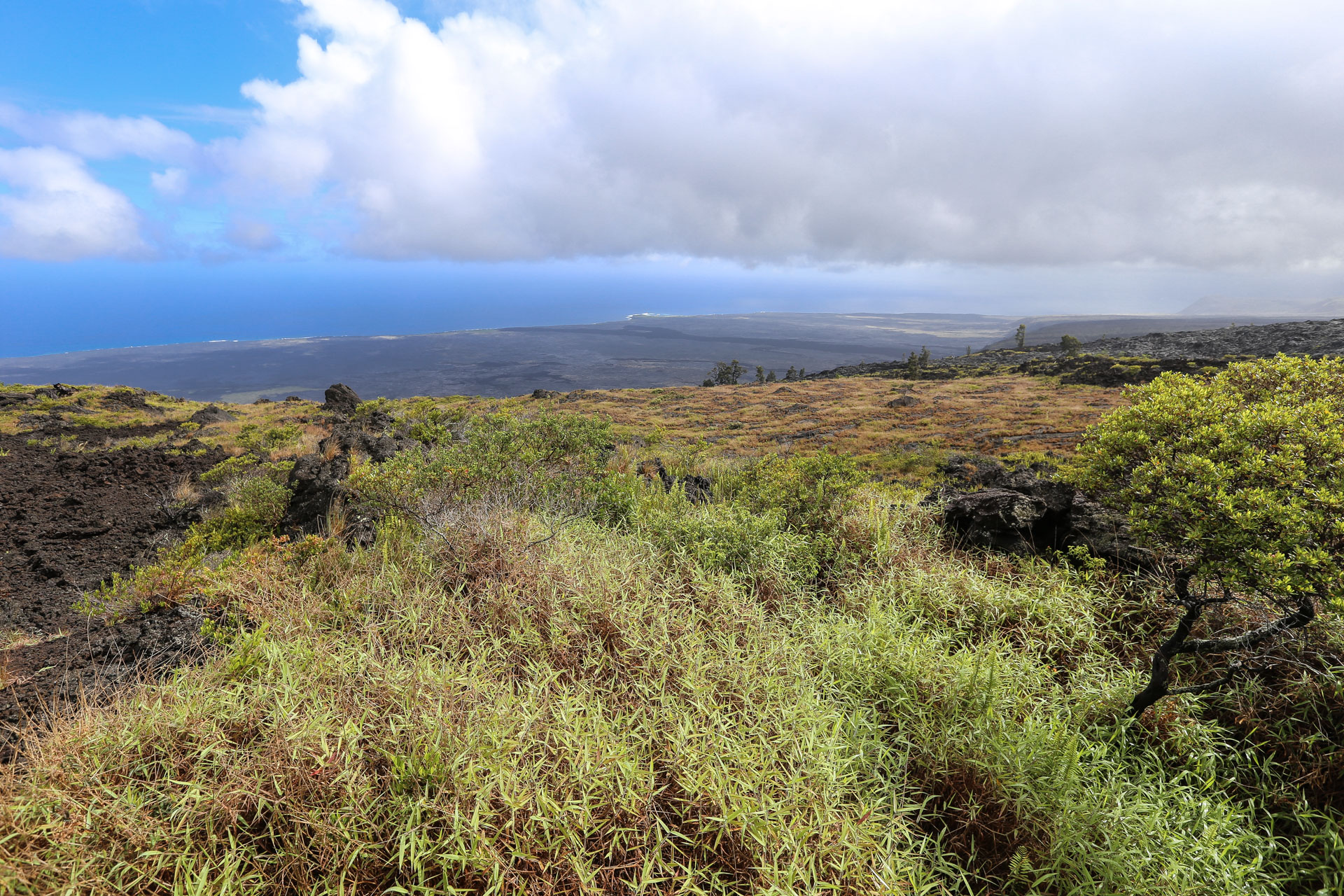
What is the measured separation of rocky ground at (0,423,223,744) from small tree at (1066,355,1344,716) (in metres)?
7.35

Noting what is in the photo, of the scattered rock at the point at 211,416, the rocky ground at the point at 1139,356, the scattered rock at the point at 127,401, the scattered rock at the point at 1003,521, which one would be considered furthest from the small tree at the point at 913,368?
the scattered rock at the point at 127,401

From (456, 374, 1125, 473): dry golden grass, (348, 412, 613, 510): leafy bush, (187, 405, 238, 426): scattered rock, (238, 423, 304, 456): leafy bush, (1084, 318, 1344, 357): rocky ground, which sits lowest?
(456, 374, 1125, 473): dry golden grass

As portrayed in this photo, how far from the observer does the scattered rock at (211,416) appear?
27.2m

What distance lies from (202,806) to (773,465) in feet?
23.6

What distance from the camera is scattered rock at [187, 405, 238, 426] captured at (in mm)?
27188

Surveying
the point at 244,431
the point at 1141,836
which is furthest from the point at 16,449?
the point at 1141,836

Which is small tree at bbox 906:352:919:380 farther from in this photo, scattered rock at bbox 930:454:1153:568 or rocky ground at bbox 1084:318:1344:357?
scattered rock at bbox 930:454:1153:568

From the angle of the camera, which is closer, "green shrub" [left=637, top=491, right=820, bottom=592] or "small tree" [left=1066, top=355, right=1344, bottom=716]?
"small tree" [left=1066, top=355, right=1344, bottom=716]

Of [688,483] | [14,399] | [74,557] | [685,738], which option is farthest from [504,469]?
[14,399]

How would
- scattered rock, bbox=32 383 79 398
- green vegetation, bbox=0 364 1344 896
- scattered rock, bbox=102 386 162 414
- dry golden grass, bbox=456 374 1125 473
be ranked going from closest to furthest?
green vegetation, bbox=0 364 1344 896
dry golden grass, bbox=456 374 1125 473
scattered rock, bbox=102 386 162 414
scattered rock, bbox=32 383 79 398

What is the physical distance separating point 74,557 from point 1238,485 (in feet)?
47.3

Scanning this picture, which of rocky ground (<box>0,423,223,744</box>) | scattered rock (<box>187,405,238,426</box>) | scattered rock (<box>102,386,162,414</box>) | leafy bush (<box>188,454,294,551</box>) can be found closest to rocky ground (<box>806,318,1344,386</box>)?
leafy bush (<box>188,454,294,551</box>)

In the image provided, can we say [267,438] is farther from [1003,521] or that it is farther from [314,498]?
[1003,521]

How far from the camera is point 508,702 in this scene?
336cm
